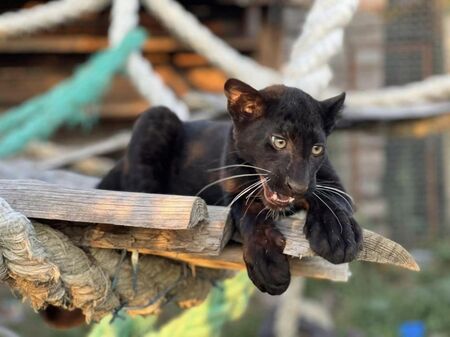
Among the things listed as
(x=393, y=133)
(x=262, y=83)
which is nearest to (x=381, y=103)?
(x=393, y=133)

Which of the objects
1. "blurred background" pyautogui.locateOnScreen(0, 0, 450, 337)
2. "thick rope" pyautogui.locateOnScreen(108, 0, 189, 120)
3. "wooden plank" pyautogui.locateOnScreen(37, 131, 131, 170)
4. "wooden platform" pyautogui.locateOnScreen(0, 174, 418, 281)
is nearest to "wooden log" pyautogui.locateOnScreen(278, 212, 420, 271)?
"wooden platform" pyautogui.locateOnScreen(0, 174, 418, 281)

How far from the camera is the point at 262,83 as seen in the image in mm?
2715

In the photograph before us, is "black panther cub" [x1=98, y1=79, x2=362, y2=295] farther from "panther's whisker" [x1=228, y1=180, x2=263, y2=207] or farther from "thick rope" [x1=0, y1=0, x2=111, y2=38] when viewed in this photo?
"thick rope" [x1=0, y1=0, x2=111, y2=38]

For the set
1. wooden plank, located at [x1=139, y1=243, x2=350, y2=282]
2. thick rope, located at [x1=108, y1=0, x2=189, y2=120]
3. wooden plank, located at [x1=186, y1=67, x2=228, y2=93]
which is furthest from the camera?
wooden plank, located at [x1=186, y1=67, x2=228, y2=93]

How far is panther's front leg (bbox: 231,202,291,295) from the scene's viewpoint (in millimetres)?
1311

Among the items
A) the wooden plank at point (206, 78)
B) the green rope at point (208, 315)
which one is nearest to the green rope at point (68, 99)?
the green rope at point (208, 315)

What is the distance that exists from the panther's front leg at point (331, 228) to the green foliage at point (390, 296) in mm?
3041

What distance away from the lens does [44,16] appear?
113 inches

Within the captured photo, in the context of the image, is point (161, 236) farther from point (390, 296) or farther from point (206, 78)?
point (390, 296)

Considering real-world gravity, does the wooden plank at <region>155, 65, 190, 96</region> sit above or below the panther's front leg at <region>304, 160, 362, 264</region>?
below

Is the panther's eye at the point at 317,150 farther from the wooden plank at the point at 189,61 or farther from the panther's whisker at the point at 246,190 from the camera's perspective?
the wooden plank at the point at 189,61

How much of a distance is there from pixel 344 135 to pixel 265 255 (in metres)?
3.51

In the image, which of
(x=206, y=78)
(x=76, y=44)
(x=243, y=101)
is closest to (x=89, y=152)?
(x=76, y=44)

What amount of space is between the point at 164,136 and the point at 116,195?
59 cm
